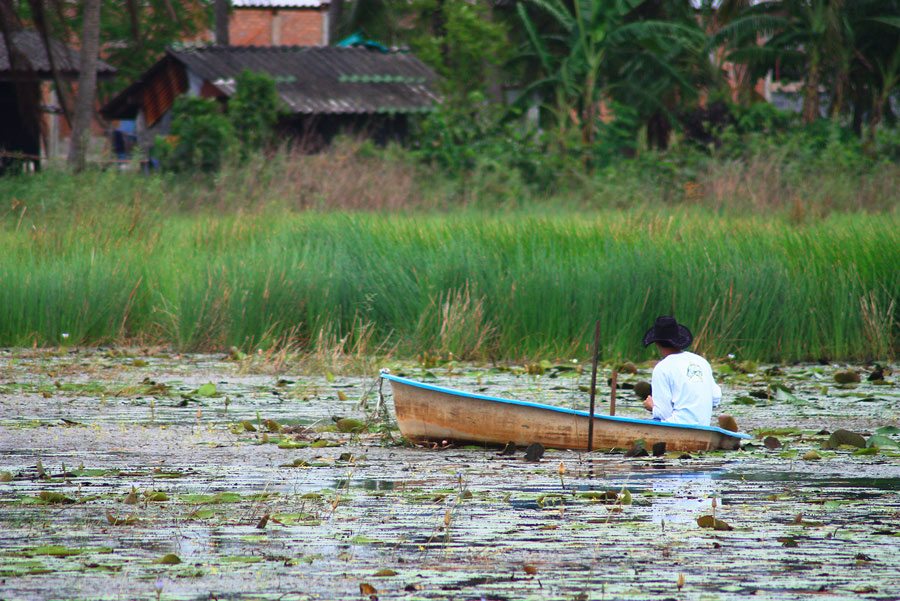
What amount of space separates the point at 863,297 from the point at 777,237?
60.1 inches

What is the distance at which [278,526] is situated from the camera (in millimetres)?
4836

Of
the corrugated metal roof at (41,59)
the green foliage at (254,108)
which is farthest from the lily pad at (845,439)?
the green foliage at (254,108)

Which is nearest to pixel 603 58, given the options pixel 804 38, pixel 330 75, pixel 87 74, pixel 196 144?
pixel 804 38

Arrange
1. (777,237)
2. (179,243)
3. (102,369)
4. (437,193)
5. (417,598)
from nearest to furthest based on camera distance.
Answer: (417,598) → (102,369) → (777,237) → (179,243) → (437,193)

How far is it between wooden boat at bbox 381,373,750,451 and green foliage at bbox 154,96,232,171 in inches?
580

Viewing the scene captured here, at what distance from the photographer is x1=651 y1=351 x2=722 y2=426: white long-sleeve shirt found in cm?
716

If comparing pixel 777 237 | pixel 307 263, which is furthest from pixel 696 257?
pixel 307 263

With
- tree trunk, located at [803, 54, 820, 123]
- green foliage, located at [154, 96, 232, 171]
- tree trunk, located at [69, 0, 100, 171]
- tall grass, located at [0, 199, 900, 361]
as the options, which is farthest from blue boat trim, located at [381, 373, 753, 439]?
tree trunk, located at [803, 54, 820, 123]

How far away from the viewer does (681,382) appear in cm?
717

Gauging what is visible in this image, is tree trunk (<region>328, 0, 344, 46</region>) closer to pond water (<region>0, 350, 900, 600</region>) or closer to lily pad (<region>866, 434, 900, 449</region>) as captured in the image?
pond water (<region>0, 350, 900, 600</region>)

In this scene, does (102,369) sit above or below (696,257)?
below

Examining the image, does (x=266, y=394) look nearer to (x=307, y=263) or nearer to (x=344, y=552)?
(x=307, y=263)

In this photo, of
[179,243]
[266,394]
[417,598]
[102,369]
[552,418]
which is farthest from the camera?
[179,243]

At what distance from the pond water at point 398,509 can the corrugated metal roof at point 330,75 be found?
18738 millimetres
